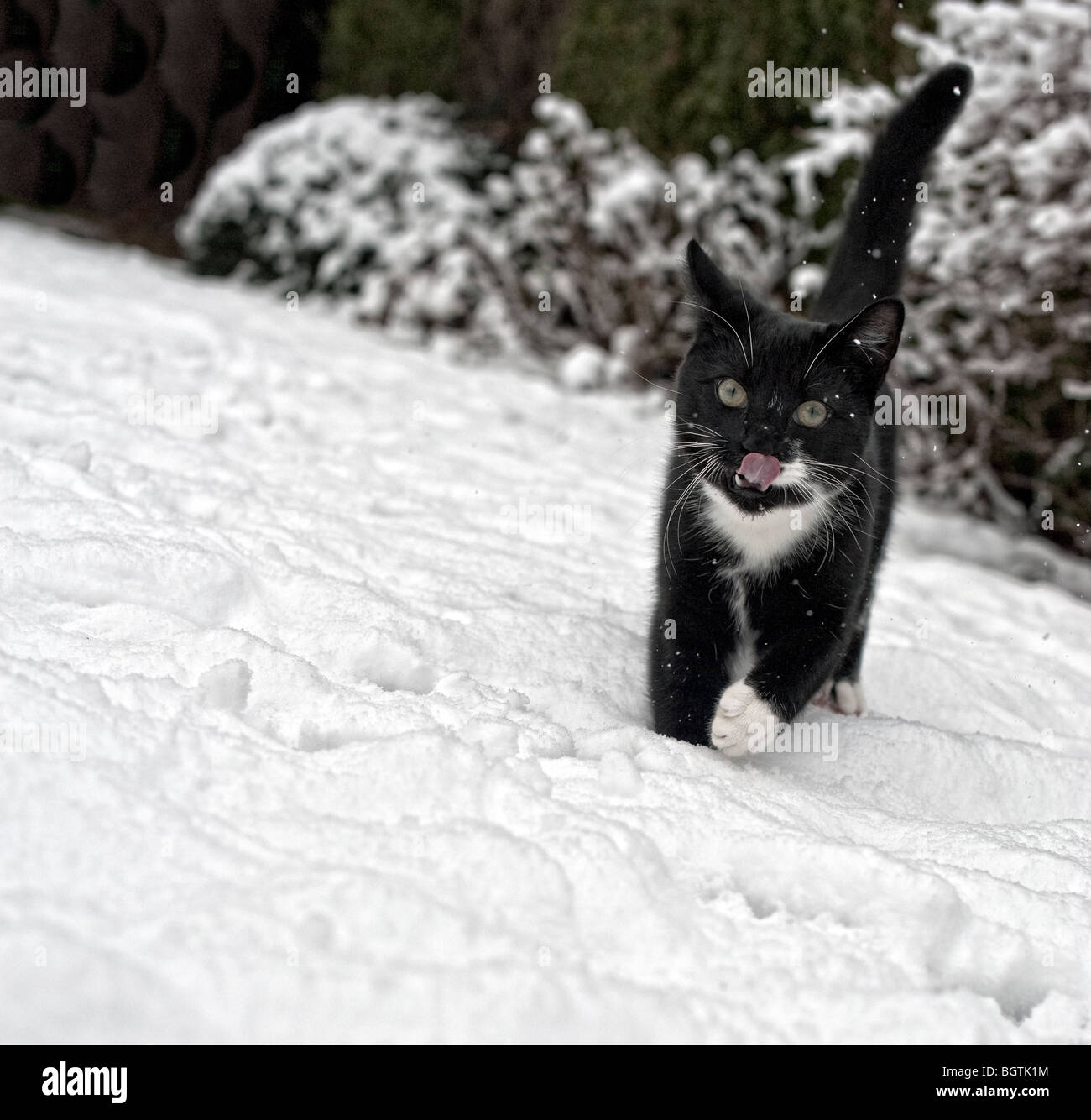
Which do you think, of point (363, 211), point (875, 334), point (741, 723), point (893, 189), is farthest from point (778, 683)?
point (363, 211)

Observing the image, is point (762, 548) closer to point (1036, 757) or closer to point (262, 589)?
point (1036, 757)

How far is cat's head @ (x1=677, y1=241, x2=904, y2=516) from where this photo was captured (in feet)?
6.82

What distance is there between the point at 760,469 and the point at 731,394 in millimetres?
213

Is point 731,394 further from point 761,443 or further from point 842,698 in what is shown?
point 842,698

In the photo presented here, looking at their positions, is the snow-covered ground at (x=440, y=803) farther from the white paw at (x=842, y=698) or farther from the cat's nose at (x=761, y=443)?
the cat's nose at (x=761, y=443)

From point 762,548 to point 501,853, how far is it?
1.00m

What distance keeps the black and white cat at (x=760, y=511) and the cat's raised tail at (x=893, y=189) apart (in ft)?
2.17

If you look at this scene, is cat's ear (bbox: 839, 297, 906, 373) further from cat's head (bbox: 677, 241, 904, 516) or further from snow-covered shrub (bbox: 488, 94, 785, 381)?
snow-covered shrub (bbox: 488, 94, 785, 381)

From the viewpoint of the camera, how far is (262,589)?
7.54ft

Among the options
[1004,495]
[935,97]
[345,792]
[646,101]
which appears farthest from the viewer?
[646,101]

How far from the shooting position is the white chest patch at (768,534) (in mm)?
2182

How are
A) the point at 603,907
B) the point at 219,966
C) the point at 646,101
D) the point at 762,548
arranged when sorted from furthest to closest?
the point at 646,101, the point at 762,548, the point at 603,907, the point at 219,966

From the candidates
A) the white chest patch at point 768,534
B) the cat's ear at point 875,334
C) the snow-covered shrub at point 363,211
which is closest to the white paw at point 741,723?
the white chest patch at point 768,534
